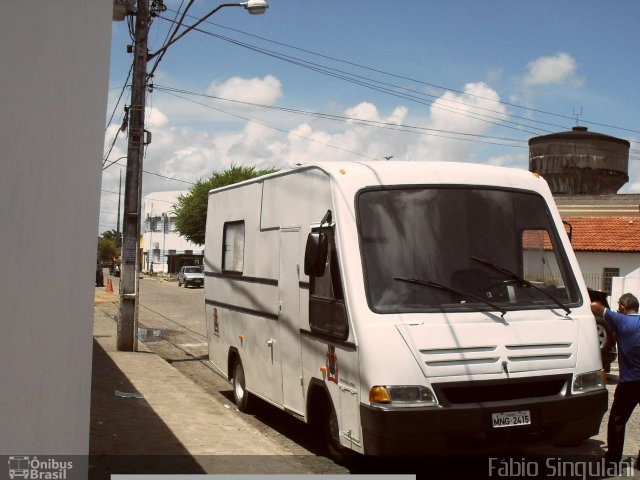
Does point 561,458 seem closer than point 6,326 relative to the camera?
No

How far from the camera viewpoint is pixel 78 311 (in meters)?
4.78

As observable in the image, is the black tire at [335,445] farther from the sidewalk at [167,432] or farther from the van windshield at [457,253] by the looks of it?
the van windshield at [457,253]

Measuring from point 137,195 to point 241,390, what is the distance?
6496 millimetres

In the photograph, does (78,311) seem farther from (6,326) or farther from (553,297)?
(553,297)

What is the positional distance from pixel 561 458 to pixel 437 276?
2437mm

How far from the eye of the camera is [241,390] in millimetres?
10602

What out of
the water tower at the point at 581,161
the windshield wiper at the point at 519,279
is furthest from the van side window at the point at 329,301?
the water tower at the point at 581,161

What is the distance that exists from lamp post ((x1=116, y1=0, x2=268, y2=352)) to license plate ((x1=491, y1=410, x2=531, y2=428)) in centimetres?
1074

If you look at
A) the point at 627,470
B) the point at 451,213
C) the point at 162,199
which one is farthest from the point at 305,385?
the point at 162,199

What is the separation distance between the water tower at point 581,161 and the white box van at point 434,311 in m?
43.7

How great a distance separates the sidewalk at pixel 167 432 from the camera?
723 cm

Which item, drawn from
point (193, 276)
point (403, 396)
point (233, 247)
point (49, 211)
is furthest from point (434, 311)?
point (193, 276)

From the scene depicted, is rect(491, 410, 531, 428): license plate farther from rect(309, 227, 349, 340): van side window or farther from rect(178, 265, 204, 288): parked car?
rect(178, 265, 204, 288): parked car

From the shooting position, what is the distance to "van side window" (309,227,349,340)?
6941 millimetres
